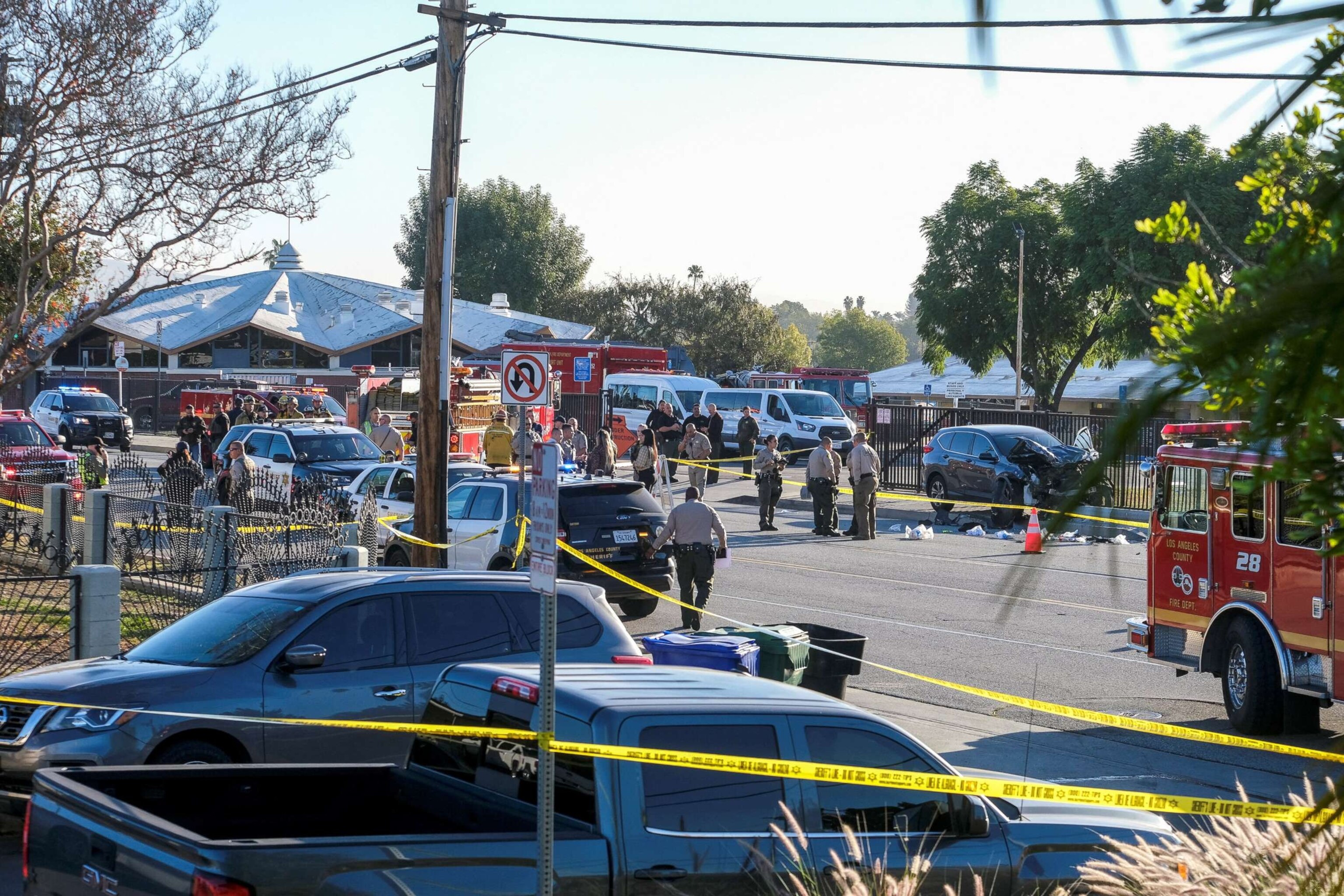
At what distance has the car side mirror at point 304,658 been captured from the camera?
26.4 feet

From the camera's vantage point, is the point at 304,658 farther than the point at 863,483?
No

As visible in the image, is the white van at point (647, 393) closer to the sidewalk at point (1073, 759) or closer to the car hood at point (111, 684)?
the sidewalk at point (1073, 759)

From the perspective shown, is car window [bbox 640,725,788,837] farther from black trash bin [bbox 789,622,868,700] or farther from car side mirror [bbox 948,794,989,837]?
black trash bin [bbox 789,622,868,700]

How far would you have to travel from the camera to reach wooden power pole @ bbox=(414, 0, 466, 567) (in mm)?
15164

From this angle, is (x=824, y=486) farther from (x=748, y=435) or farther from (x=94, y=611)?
(x=94, y=611)

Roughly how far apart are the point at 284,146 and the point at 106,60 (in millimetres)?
2134

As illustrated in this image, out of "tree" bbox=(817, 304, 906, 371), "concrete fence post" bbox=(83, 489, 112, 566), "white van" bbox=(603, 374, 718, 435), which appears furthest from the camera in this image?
"tree" bbox=(817, 304, 906, 371)

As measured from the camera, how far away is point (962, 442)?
28.1m

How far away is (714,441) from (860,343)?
4470 inches

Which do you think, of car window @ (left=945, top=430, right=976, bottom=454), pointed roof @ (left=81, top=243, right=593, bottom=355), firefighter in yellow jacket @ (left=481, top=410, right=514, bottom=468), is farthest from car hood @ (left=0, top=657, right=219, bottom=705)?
pointed roof @ (left=81, top=243, right=593, bottom=355)

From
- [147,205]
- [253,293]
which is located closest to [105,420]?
Result: [253,293]

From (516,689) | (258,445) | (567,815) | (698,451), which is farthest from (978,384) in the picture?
(567,815)

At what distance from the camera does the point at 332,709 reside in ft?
27.0

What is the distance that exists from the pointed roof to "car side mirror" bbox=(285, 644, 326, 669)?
50211 millimetres
